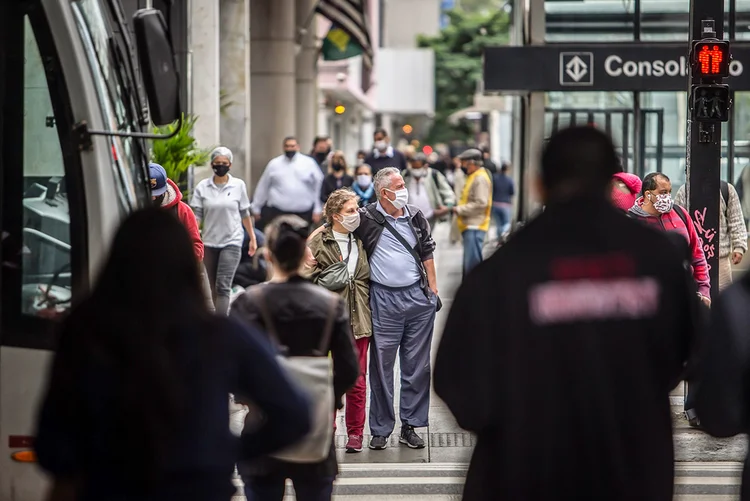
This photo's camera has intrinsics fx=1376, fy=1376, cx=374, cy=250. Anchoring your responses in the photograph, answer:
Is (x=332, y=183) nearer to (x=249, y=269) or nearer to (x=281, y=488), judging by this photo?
(x=249, y=269)

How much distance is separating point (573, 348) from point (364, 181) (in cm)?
1385

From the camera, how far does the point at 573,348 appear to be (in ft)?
12.8

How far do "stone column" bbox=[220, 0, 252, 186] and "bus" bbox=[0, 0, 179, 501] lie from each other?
15651 millimetres

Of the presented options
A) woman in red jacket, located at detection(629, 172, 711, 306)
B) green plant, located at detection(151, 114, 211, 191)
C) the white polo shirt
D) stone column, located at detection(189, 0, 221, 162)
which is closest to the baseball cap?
stone column, located at detection(189, 0, 221, 162)

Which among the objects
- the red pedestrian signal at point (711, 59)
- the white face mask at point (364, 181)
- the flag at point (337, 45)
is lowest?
the white face mask at point (364, 181)

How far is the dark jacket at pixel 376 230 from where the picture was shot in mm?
8906

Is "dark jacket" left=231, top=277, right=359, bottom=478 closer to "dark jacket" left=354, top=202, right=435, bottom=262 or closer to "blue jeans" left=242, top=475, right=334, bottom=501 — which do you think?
"blue jeans" left=242, top=475, right=334, bottom=501

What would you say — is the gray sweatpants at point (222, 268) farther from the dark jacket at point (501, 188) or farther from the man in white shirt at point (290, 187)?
the dark jacket at point (501, 188)

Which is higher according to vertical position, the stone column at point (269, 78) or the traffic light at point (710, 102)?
the stone column at point (269, 78)

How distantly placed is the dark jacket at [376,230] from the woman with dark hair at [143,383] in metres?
5.18

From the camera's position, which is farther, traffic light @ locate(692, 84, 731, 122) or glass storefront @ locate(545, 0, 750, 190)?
glass storefront @ locate(545, 0, 750, 190)

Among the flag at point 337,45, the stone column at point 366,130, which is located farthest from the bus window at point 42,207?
the stone column at point 366,130

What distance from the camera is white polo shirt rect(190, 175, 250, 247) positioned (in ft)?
43.5

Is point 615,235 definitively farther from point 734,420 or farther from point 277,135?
point 277,135
